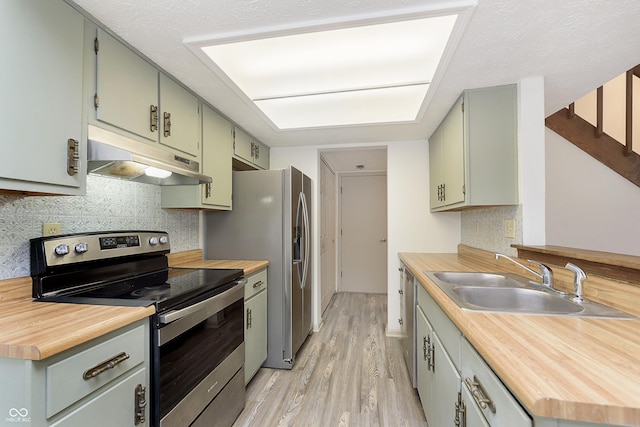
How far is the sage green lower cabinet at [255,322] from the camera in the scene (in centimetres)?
200

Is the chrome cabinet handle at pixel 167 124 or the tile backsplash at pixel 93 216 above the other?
the chrome cabinet handle at pixel 167 124

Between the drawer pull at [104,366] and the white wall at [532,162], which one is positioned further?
the white wall at [532,162]

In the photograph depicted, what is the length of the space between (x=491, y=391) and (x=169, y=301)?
1190mm

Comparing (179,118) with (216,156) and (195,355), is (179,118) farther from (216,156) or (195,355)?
(195,355)

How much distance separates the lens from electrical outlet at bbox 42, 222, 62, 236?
50.2 inches

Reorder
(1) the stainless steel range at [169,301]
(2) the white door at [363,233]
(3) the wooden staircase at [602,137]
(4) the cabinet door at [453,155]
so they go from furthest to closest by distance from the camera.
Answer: (2) the white door at [363,233], (3) the wooden staircase at [602,137], (4) the cabinet door at [453,155], (1) the stainless steel range at [169,301]

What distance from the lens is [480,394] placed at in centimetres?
83

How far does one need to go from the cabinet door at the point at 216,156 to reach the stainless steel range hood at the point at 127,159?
368 millimetres

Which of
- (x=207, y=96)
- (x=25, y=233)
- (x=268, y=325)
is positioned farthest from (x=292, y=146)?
(x=25, y=233)

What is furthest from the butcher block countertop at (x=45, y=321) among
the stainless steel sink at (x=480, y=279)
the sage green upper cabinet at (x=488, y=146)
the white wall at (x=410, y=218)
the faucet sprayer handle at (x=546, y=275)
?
the white wall at (x=410, y=218)

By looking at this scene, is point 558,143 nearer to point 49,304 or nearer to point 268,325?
Result: point 268,325

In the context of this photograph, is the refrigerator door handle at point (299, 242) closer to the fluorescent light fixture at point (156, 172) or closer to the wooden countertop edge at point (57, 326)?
the fluorescent light fixture at point (156, 172)

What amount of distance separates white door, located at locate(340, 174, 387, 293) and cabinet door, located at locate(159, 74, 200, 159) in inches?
126

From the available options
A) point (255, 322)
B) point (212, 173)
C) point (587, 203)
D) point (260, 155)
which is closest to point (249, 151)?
point (260, 155)
